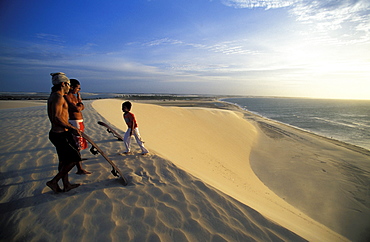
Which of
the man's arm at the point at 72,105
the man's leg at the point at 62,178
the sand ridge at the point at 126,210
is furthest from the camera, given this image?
the man's arm at the point at 72,105

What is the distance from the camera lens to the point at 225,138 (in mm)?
12648

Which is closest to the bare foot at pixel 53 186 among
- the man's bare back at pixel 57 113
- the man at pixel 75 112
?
the man at pixel 75 112

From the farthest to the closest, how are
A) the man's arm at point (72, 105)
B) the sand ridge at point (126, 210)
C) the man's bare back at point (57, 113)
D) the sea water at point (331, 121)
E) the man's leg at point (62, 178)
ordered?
the sea water at point (331, 121) < the man's arm at point (72, 105) < the man's leg at point (62, 178) < the man's bare back at point (57, 113) < the sand ridge at point (126, 210)

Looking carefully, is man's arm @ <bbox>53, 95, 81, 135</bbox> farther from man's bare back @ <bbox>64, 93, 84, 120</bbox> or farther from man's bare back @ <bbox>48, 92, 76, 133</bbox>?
man's bare back @ <bbox>64, 93, 84, 120</bbox>

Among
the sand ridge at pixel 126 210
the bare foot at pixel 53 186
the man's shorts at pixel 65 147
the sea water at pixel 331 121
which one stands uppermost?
the man's shorts at pixel 65 147

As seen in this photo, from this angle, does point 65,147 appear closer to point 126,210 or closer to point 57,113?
point 57,113

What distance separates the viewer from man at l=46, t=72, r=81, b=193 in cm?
257

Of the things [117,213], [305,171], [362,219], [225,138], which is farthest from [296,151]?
[117,213]

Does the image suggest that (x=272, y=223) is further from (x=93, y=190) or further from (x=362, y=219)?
(x=362, y=219)

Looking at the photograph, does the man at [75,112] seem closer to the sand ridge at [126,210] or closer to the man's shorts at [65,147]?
the sand ridge at [126,210]

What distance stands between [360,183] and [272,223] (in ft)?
24.4

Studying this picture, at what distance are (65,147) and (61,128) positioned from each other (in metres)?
0.30

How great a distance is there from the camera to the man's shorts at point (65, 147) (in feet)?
8.62

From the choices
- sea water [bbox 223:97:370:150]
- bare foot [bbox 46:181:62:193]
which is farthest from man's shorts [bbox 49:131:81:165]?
sea water [bbox 223:97:370:150]
